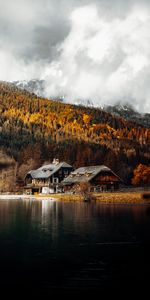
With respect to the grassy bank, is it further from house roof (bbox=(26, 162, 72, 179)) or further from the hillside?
the hillside

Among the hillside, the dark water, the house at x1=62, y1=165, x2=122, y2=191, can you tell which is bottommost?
the dark water

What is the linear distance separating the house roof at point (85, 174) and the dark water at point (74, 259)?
207 feet

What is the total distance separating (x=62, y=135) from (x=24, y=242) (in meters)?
162

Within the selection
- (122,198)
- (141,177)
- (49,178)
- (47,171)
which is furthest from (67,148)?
(122,198)

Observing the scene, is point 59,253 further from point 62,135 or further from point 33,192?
point 62,135

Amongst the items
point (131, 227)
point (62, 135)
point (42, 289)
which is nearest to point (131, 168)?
point (62, 135)

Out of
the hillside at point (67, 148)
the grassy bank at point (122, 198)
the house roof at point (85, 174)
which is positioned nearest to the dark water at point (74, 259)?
the grassy bank at point (122, 198)

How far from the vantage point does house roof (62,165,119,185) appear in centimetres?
9775

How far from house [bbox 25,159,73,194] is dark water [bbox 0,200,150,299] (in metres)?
77.8

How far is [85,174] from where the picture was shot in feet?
331

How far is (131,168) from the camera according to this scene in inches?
5172

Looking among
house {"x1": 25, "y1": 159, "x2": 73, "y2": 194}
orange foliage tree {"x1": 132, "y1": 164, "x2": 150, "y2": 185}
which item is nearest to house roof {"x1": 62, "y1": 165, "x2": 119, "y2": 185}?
house {"x1": 25, "y1": 159, "x2": 73, "y2": 194}

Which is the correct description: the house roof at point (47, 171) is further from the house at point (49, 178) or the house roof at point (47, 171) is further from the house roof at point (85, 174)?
the house roof at point (85, 174)

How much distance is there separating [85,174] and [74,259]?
79644 millimetres
